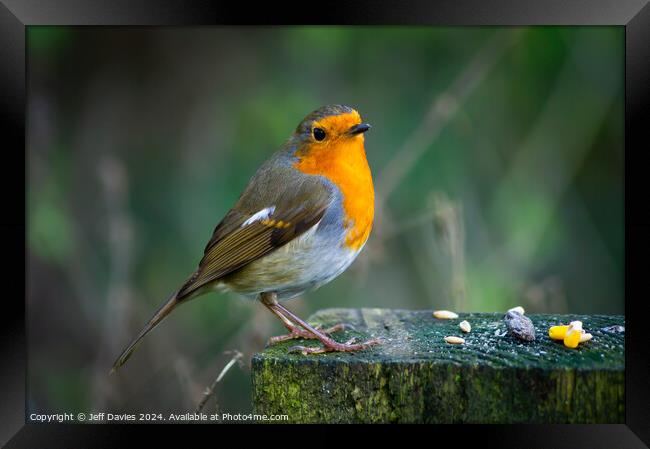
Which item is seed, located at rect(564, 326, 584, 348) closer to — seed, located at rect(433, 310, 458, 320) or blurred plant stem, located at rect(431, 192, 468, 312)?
seed, located at rect(433, 310, 458, 320)

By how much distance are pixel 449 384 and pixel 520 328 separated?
1.41 feet

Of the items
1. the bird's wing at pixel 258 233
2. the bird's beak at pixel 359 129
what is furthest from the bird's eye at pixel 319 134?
the bird's wing at pixel 258 233

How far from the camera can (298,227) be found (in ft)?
10.8

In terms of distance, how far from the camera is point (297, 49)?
16.1 feet

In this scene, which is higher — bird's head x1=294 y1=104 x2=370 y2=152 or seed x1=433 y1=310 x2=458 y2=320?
bird's head x1=294 y1=104 x2=370 y2=152

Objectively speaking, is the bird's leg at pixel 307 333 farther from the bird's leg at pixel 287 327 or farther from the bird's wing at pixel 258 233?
the bird's wing at pixel 258 233

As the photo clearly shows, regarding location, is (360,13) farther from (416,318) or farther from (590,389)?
(590,389)

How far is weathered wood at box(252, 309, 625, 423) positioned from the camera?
2.49 m

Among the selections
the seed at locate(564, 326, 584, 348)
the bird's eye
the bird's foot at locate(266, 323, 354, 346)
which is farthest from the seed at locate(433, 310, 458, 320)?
the bird's eye

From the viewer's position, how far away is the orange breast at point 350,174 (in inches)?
130

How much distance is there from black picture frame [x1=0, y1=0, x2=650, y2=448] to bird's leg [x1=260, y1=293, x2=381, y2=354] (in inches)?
13.0

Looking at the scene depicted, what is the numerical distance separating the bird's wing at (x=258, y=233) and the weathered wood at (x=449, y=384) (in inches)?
26.4

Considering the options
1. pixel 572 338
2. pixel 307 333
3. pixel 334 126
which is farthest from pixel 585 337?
pixel 334 126

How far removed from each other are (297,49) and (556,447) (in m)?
3.08
